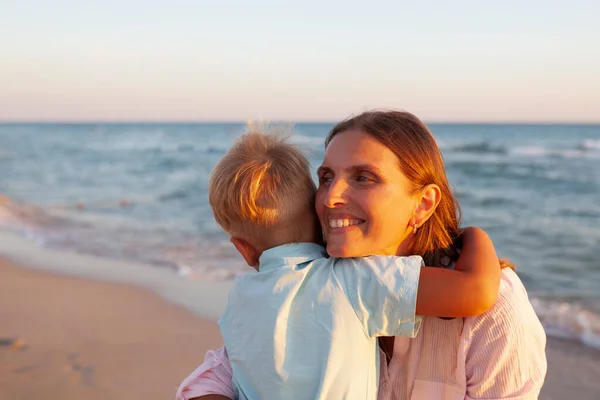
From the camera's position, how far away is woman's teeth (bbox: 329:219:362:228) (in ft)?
7.37

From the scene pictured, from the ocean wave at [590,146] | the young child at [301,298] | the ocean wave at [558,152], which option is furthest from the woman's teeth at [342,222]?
the ocean wave at [590,146]

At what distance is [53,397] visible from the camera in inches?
166

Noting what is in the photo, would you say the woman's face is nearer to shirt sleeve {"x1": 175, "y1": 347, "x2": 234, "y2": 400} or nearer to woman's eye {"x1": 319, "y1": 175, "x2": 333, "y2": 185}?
woman's eye {"x1": 319, "y1": 175, "x2": 333, "y2": 185}

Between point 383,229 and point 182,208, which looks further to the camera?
point 182,208

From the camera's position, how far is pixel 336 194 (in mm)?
2246

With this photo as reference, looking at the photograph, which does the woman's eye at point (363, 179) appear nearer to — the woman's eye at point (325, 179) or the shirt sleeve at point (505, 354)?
the woman's eye at point (325, 179)

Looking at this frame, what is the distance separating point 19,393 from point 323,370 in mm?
2997

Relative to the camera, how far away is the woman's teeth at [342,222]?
2.25m

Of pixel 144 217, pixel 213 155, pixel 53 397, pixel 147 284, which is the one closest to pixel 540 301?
pixel 147 284

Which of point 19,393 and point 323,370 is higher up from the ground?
point 323,370

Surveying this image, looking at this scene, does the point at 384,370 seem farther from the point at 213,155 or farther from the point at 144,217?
the point at 213,155

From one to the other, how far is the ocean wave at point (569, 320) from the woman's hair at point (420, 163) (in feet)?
10.6

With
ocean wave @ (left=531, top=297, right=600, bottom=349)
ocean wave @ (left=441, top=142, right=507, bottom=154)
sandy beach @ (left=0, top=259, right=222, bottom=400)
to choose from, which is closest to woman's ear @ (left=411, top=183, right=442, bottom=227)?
sandy beach @ (left=0, top=259, right=222, bottom=400)

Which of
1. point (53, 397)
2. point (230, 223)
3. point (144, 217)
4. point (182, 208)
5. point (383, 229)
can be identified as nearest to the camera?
point (383, 229)
